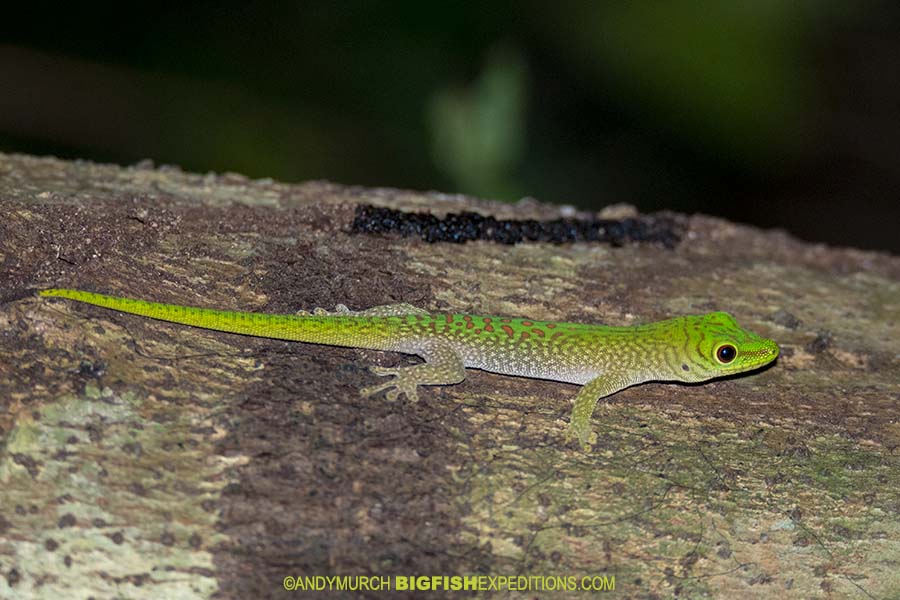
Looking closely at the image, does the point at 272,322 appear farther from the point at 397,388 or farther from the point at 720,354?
the point at 720,354

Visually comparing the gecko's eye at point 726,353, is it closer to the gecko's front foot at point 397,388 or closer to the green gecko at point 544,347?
the green gecko at point 544,347

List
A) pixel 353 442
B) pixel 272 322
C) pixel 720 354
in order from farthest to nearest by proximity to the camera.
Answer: pixel 720 354, pixel 272 322, pixel 353 442

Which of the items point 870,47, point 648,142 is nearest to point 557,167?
point 648,142

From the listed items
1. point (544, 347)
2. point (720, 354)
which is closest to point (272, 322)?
point (544, 347)

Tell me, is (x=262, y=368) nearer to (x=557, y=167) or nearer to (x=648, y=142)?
(x=557, y=167)

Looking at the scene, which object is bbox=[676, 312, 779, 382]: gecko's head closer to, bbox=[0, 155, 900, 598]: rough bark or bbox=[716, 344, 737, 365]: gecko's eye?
bbox=[716, 344, 737, 365]: gecko's eye

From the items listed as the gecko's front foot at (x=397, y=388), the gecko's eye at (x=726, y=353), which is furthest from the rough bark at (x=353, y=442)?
the gecko's eye at (x=726, y=353)
